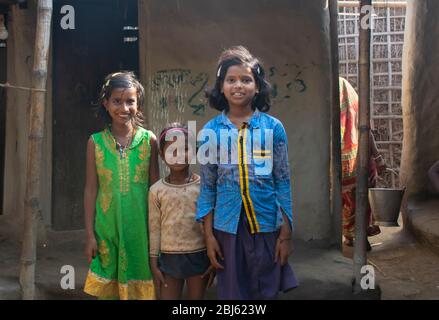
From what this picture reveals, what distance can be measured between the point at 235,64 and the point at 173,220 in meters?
0.73

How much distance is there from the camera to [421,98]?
649 cm

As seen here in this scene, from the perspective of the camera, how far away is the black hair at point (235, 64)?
2607mm

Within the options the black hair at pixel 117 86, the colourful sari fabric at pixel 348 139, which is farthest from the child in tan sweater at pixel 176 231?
the colourful sari fabric at pixel 348 139

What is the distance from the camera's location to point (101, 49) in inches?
186

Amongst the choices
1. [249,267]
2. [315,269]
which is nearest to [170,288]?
[249,267]

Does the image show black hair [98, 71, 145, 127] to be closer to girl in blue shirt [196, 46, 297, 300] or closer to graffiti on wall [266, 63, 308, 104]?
girl in blue shirt [196, 46, 297, 300]

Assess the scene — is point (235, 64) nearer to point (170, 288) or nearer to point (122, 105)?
point (122, 105)

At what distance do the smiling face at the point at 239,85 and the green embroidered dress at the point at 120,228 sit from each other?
54 cm

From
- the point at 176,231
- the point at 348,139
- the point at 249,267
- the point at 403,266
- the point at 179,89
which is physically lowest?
the point at 403,266

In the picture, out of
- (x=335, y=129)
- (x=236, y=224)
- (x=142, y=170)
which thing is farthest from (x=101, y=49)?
(x=236, y=224)

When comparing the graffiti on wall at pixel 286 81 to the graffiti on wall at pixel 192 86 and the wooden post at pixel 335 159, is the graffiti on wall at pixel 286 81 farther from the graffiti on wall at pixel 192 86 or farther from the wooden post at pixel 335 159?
the wooden post at pixel 335 159

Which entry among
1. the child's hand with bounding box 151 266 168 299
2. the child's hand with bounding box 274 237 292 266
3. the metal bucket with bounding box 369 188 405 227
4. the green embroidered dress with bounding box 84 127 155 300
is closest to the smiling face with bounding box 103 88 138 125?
the green embroidered dress with bounding box 84 127 155 300

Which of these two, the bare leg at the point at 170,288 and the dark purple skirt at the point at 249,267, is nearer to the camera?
the dark purple skirt at the point at 249,267
